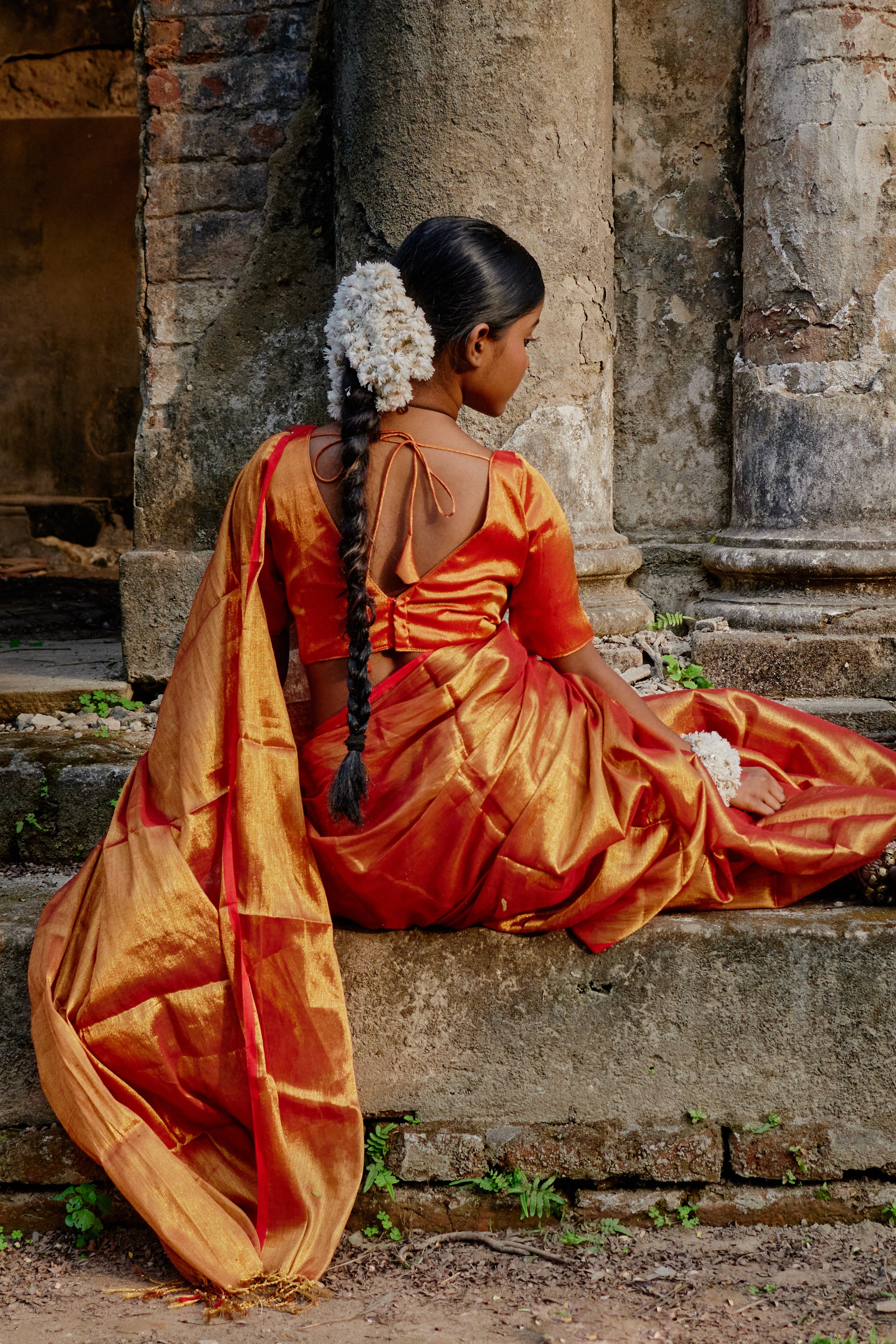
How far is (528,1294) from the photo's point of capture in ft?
7.44

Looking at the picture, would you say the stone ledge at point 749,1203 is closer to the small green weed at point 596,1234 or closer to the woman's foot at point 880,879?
the small green weed at point 596,1234

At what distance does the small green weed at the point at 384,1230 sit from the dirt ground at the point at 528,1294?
0.03 metres

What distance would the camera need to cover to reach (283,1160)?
2.26 metres


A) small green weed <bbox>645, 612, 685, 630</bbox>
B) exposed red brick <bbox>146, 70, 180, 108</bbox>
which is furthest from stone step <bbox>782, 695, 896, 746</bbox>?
exposed red brick <bbox>146, 70, 180, 108</bbox>

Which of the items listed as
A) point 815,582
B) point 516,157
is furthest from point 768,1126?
point 516,157

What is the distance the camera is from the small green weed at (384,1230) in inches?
97.8

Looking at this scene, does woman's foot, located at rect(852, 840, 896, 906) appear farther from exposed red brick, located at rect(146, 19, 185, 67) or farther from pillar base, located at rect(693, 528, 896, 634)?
exposed red brick, located at rect(146, 19, 185, 67)

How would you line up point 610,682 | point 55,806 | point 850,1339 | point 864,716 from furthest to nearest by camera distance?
point 864,716 → point 55,806 → point 610,682 → point 850,1339

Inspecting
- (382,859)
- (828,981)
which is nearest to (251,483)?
(382,859)

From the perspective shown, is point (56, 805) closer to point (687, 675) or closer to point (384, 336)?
point (384, 336)

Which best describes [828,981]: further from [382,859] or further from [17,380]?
[17,380]

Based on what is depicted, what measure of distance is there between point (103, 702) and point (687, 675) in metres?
1.90

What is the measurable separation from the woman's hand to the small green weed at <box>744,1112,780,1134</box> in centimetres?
59

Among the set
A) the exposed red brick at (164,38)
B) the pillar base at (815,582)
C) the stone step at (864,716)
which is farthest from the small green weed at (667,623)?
the exposed red brick at (164,38)
